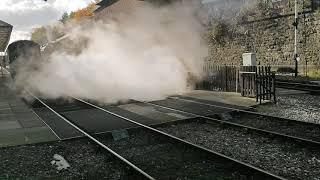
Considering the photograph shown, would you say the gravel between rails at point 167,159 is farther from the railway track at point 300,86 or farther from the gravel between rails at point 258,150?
the railway track at point 300,86

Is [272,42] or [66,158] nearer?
[66,158]

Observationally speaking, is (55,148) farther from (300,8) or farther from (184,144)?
(300,8)

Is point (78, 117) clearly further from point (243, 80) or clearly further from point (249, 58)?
point (249, 58)

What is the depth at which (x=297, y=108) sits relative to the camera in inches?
422

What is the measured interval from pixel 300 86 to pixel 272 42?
25.1 feet

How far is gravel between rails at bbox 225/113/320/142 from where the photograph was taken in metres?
7.74

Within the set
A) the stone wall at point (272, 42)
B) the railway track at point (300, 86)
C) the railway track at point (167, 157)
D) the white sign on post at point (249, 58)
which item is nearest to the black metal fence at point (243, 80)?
the white sign on post at point (249, 58)

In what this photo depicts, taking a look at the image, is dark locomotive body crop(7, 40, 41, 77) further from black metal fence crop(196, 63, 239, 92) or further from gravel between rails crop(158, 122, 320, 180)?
gravel between rails crop(158, 122, 320, 180)

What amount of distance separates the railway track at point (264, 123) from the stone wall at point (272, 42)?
10.4 meters

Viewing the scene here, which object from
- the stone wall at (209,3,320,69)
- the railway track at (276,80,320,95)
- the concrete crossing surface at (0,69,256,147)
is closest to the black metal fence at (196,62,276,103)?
the concrete crossing surface at (0,69,256,147)

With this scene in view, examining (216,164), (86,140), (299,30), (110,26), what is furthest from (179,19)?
(216,164)

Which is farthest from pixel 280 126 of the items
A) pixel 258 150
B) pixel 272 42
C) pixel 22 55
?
pixel 22 55

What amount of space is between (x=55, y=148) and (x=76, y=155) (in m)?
0.69

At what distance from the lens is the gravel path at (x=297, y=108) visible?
9516mm
